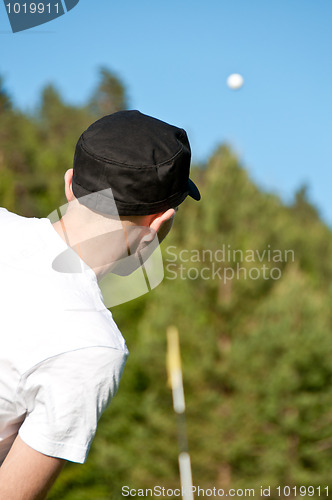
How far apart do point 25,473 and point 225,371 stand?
1604 cm

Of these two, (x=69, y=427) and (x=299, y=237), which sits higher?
(x=69, y=427)

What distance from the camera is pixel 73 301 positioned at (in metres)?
0.94

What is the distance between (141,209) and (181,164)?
118 millimetres

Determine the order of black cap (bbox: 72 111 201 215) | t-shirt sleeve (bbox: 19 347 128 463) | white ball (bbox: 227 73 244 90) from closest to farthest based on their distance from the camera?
t-shirt sleeve (bbox: 19 347 128 463)
black cap (bbox: 72 111 201 215)
white ball (bbox: 227 73 244 90)

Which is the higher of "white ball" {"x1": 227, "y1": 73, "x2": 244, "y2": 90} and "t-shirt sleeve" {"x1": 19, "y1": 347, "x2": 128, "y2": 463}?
"t-shirt sleeve" {"x1": 19, "y1": 347, "x2": 128, "y2": 463}

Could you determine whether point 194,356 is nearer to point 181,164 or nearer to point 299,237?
point 299,237

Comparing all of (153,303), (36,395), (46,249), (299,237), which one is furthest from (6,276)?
(299,237)

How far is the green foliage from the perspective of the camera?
16.5m

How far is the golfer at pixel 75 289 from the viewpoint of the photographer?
90cm

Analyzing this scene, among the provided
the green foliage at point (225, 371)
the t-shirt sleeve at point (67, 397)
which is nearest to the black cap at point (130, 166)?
the t-shirt sleeve at point (67, 397)

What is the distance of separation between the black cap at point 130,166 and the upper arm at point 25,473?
41 centimetres

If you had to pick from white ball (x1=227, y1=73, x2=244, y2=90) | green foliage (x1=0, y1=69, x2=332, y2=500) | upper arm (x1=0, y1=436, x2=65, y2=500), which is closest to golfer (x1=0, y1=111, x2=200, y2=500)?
upper arm (x1=0, y1=436, x2=65, y2=500)

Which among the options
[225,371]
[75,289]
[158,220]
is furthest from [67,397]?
[225,371]

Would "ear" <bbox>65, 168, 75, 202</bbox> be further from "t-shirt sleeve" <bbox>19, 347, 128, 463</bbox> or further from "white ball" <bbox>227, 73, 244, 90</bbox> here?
"white ball" <bbox>227, 73, 244, 90</bbox>
